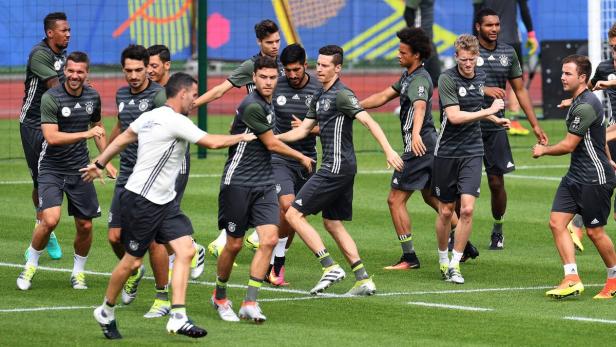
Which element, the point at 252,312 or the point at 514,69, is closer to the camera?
the point at 252,312

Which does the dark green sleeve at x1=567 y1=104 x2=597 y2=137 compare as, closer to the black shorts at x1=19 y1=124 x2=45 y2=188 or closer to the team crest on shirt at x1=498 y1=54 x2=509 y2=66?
the team crest on shirt at x1=498 y1=54 x2=509 y2=66

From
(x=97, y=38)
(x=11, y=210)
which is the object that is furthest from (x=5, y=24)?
(x=11, y=210)

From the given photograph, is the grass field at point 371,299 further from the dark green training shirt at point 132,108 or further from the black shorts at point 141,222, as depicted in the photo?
the dark green training shirt at point 132,108

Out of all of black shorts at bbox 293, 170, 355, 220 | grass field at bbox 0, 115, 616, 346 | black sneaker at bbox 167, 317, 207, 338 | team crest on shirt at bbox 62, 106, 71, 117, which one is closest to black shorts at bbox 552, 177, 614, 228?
grass field at bbox 0, 115, 616, 346

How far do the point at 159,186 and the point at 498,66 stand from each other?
233 inches

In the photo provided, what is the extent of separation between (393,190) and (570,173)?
250 cm

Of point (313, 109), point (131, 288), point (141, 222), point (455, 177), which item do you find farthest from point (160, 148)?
point (455, 177)

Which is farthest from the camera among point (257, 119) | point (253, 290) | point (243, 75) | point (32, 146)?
point (32, 146)

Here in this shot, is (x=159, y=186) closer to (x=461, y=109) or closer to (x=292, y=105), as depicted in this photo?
(x=292, y=105)

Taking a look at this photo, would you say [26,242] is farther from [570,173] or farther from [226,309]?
[570,173]

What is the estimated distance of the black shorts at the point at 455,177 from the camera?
1443cm

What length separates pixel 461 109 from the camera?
14711mm

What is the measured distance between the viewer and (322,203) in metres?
13.5

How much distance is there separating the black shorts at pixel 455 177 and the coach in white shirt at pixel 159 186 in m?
3.60
